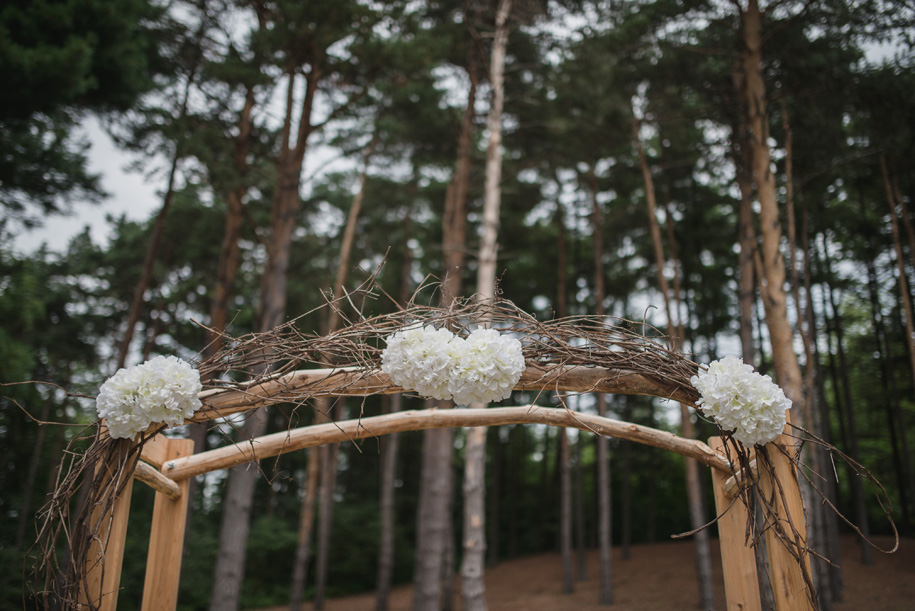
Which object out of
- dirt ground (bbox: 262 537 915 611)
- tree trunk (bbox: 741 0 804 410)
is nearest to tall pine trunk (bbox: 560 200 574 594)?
dirt ground (bbox: 262 537 915 611)

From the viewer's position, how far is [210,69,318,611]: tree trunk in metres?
5.17

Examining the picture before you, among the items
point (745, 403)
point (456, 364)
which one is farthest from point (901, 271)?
point (456, 364)

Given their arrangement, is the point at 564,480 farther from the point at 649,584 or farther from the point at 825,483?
the point at 825,483

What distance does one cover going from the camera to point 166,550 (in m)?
2.48

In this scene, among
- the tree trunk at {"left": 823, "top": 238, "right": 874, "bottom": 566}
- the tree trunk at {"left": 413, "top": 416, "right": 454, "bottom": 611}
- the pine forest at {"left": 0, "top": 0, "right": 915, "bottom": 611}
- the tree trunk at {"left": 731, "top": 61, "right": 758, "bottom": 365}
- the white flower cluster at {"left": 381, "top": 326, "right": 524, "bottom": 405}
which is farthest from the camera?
the tree trunk at {"left": 823, "top": 238, "right": 874, "bottom": 566}

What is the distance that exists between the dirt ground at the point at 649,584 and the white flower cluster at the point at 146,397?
8430mm

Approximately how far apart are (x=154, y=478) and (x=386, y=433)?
3.44ft

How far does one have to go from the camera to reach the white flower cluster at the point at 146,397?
2.06 m

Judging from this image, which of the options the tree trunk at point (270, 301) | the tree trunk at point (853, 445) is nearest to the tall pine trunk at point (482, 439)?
the tree trunk at point (270, 301)

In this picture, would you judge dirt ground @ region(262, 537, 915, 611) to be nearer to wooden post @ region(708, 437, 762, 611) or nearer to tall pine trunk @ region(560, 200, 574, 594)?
tall pine trunk @ region(560, 200, 574, 594)

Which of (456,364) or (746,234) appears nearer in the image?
(456,364)

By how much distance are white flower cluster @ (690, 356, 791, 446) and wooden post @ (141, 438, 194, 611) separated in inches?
88.3

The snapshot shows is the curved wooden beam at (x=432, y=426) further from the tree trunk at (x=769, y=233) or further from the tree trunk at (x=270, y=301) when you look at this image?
the tree trunk at (x=769, y=233)

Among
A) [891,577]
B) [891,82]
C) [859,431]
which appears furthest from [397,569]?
[891,82]
